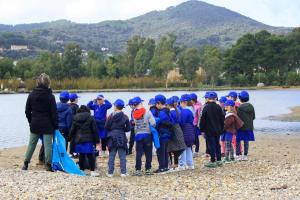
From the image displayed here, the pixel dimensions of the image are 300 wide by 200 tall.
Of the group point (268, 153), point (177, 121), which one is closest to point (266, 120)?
point (268, 153)

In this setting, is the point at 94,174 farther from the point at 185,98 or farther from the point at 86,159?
the point at 185,98

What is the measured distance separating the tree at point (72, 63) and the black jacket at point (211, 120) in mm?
108407

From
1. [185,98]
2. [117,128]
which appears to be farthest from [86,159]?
[185,98]

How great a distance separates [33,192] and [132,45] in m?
133

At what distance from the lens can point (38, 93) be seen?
11.9 m

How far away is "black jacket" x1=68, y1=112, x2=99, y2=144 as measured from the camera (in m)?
12.4

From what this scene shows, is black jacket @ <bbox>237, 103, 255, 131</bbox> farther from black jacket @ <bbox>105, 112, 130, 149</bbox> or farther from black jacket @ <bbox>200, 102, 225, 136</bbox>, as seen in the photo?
black jacket @ <bbox>105, 112, 130, 149</bbox>

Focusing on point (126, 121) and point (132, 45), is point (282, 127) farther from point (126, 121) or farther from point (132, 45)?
point (132, 45)

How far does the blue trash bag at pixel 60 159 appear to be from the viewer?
39.6 ft

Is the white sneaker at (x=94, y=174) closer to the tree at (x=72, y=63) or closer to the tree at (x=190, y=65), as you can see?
the tree at (x=190, y=65)

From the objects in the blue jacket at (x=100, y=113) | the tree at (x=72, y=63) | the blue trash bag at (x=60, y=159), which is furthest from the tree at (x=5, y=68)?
the blue trash bag at (x=60, y=159)

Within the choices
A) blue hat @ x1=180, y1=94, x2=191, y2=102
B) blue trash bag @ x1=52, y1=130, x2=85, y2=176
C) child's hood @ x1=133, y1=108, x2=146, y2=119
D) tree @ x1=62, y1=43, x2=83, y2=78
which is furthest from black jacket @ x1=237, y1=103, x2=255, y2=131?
tree @ x1=62, y1=43, x2=83, y2=78

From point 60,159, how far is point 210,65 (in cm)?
10234

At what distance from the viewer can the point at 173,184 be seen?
11.4 m
